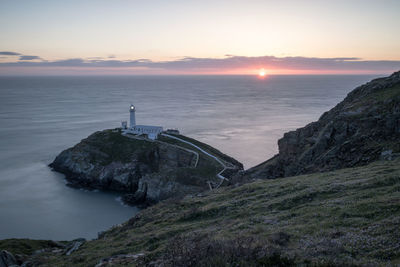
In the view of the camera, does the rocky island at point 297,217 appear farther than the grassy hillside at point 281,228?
Yes

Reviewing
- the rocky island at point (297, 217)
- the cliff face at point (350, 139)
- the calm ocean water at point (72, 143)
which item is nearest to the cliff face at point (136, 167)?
the calm ocean water at point (72, 143)

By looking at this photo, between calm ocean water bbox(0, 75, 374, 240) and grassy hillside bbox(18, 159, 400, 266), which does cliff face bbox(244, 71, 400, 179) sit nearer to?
grassy hillside bbox(18, 159, 400, 266)

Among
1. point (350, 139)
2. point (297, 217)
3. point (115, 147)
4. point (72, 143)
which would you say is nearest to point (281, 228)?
point (297, 217)

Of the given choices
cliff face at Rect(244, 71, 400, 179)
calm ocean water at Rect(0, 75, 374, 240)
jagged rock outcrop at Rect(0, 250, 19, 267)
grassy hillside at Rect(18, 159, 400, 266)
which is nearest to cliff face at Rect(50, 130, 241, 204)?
calm ocean water at Rect(0, 75, 374, 240)

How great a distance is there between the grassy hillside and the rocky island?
0.04 metres

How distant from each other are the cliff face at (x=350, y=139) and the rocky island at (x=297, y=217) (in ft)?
0.33

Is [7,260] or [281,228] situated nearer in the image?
[281,228]

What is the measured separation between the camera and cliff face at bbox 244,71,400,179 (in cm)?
2731

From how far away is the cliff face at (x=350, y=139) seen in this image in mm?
27311

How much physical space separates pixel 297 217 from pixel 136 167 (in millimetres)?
47301

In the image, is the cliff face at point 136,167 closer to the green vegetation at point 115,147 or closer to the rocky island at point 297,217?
the green vegetation at point 115,147

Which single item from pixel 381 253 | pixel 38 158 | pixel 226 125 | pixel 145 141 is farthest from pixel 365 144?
pixel 226 125

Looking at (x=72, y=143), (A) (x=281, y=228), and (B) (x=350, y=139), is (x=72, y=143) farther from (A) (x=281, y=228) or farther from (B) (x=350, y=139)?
(A) (x=281, y=228)

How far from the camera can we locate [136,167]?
5919cm
